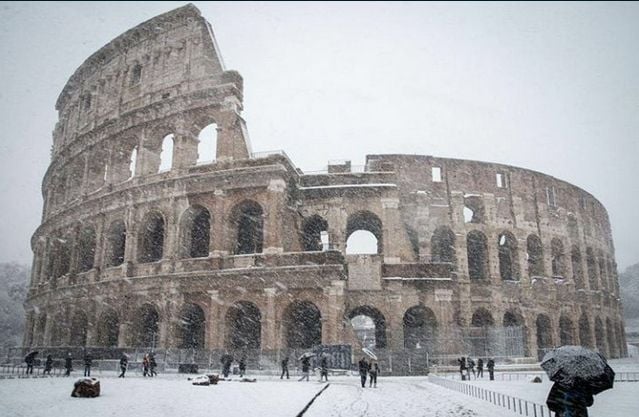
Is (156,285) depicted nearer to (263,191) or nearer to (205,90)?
(263,191)

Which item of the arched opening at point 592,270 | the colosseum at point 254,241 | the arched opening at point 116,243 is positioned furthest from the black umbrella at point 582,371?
the arched opening at point 592,270

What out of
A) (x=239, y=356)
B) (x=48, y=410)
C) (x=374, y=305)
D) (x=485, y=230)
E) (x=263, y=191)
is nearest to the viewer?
(x=48, y=410)

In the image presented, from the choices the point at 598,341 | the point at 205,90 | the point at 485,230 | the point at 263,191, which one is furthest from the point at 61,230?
the point at 598,341

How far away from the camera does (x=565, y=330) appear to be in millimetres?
28406

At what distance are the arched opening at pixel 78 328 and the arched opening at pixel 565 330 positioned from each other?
26877 mm

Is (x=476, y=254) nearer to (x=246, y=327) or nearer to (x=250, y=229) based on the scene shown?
(x=250, y=229)

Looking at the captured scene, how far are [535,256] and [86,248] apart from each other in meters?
26.3

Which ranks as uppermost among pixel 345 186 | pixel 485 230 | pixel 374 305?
pixel 345 186

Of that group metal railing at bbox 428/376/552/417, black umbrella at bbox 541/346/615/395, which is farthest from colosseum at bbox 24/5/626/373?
black umbrella at bbox 541/346/615/395

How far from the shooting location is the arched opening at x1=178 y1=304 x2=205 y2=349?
2097cm

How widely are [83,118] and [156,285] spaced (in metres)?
14.2

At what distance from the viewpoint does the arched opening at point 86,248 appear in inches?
1009

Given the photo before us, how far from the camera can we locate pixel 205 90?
76.4 ft

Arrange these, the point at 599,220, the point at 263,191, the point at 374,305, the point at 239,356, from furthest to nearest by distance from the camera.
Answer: the point at 599,220, the point at 374,305, the point at 263,191, the point at 239,356
